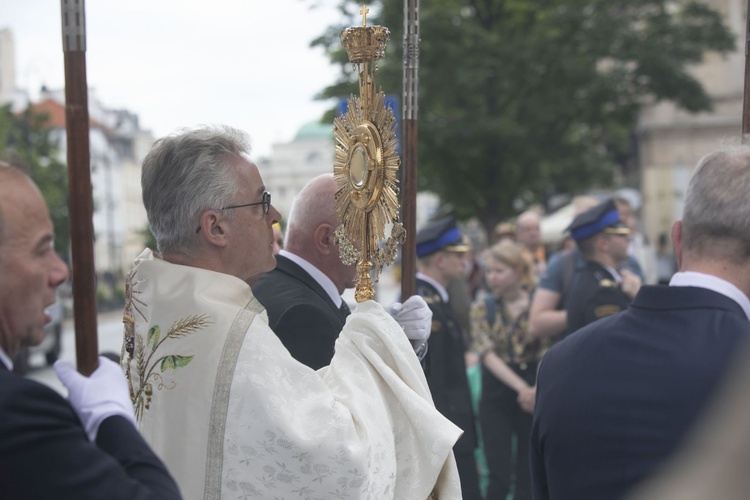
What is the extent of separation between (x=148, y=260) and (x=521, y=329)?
4.11 m

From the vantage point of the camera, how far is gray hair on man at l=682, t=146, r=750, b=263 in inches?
83.7

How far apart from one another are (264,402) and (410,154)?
49.6 inches

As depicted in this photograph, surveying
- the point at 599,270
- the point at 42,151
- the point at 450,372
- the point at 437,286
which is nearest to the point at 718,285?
the point at 450,372

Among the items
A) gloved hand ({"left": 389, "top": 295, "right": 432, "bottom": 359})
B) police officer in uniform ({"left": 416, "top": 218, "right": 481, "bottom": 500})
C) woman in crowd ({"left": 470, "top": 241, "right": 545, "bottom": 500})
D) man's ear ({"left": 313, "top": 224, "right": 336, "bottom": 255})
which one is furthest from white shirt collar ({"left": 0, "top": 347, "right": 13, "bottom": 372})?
woman in crowd ({"left": 470, "top": 241, "right": 545, "bottom": 500})

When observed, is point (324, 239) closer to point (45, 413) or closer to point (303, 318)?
point (303, 318)

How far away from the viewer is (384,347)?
280 centimetres

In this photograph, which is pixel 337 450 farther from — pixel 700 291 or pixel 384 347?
pixel 700 291

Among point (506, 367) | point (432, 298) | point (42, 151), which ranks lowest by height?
point (506, 367)

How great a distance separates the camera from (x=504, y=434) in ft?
20.9

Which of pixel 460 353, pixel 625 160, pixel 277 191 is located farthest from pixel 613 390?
pixel 277 191

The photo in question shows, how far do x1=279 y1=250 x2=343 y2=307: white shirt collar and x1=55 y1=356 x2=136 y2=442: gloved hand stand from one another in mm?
1541

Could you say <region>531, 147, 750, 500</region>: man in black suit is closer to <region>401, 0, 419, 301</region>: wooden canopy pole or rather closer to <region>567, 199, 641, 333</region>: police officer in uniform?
<region>401, 0, 419, 301</region>: wooden canopy pole

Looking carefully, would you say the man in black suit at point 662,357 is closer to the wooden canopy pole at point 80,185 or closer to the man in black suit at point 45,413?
the man in black suit at point 45,413

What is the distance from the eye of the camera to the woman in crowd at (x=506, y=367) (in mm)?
6223
